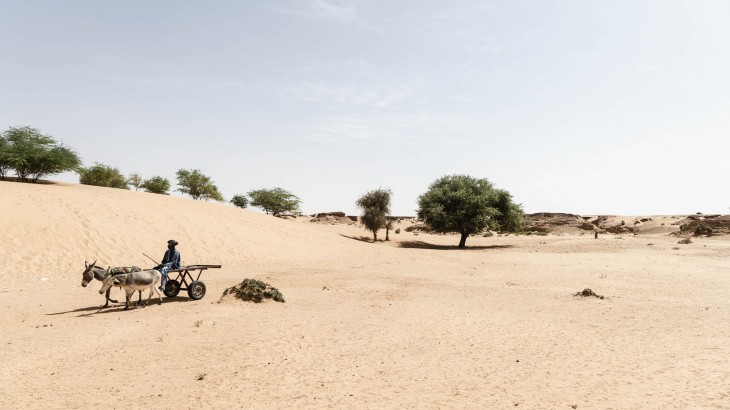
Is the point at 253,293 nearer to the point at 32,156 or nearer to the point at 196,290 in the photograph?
the point at 196,290

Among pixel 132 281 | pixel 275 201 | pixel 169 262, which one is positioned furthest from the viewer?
pixel 275 201

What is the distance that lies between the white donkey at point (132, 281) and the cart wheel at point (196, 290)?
1.39 meters

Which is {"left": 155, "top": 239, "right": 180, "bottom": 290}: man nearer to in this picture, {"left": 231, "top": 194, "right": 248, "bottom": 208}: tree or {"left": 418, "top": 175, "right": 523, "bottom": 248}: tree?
{"left": 418, "top": 175, "right": 523, "bottom": 248}: tree

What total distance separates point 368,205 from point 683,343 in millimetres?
41499

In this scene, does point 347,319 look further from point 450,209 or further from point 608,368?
point 450,209

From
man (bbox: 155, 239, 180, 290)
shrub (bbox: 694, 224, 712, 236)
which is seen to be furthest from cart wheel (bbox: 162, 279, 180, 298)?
shrub (bbox: 694, 224, 712, 236)

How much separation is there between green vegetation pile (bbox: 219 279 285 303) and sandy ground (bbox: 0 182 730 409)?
18.6 inches

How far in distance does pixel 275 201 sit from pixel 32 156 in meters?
48.3

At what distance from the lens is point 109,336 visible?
34.2ft

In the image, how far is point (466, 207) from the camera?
45.8 metres

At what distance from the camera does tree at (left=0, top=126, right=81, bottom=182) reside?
38406 mm

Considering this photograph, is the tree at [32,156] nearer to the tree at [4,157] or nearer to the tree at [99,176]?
the tree at [4,157]

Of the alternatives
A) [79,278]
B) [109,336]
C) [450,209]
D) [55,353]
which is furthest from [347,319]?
[450,209]

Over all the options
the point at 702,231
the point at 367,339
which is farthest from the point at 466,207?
the point at 367,339
